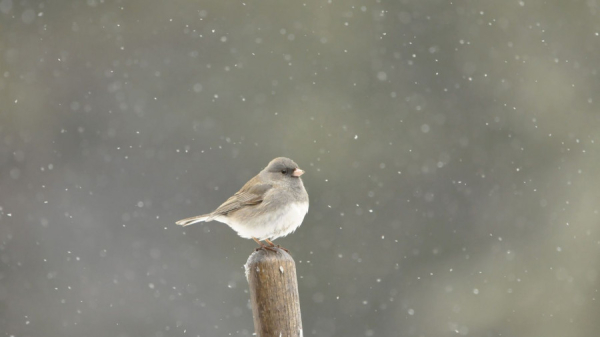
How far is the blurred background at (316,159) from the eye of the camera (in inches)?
380

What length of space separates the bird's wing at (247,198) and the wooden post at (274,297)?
109 cm

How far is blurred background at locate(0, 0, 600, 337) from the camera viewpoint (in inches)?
380

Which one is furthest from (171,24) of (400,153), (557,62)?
(557,62)

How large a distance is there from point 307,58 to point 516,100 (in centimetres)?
303

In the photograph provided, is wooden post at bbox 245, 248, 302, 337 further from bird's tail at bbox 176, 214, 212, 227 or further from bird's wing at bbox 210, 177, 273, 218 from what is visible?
bird's wing at bbox 210, 177, 273, 218

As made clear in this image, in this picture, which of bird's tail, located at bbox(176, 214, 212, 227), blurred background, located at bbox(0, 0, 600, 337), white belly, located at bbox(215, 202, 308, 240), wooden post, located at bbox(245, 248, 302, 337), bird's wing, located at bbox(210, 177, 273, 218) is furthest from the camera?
blurred background, located at bbox(0, 0, 600, 337)

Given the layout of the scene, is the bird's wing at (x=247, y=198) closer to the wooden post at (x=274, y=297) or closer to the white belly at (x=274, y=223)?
the white belly at (x=274, y=223)

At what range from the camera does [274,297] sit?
2.15m

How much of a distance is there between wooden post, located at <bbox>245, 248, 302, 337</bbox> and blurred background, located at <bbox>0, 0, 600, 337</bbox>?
23.7ft

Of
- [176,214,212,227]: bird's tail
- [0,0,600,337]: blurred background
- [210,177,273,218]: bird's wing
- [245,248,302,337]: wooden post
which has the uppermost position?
[0,0,600,337]: blurred background

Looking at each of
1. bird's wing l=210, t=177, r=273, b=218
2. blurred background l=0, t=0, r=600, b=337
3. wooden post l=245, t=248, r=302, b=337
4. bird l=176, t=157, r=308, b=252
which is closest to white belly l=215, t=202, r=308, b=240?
bird l=176, t=157, r=308, b=252

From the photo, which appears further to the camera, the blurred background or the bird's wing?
the blurred background

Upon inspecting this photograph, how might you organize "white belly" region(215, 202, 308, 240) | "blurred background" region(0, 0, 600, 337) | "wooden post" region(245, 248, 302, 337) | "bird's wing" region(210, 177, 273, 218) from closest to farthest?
1. "wooden post" region(245, 248, 302, 337)
2. "white belly" region(215, 202, 308, 240)
3. "bird's wing" region(210, 177, 273, 218)
4. "blurred background" region(0, 0, 600, 337)

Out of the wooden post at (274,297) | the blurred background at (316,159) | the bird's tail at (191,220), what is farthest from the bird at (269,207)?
the blurred background at (316,159)
